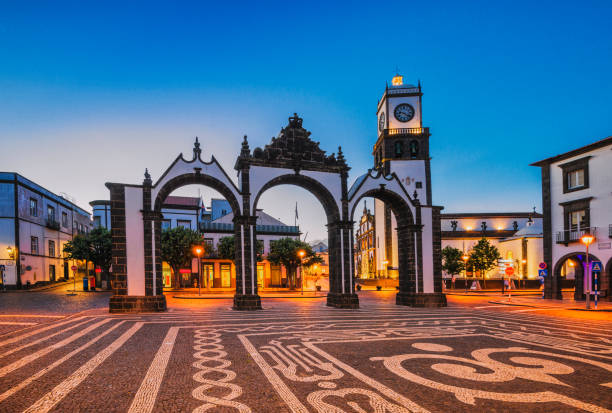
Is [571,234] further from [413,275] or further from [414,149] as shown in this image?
[414,149]

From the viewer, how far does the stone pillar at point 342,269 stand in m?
21.9

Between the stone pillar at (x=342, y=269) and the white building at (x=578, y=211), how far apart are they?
55.2 ft

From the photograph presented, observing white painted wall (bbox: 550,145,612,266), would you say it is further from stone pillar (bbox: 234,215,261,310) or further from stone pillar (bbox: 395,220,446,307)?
stone pillar (bbox: 234,215,261,310)

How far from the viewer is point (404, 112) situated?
50.3 meters

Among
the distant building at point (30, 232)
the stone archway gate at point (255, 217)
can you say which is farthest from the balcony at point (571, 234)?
the distant building at point (30, 232)

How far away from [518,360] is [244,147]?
16739mm

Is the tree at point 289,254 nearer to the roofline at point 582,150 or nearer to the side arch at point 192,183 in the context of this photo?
the side arch at point 192,183

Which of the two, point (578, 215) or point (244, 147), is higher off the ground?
point (244, 147)

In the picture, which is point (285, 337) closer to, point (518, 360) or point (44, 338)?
point (518, 360)

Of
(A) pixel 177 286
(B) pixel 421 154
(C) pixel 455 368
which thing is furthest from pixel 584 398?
(B) pixel 421 154

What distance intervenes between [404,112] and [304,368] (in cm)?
4706

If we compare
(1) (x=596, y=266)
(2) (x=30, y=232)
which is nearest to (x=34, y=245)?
(2) (x=30, y=232)

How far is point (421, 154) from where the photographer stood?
49.4 meters

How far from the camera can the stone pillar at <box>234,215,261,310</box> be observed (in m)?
20.3
